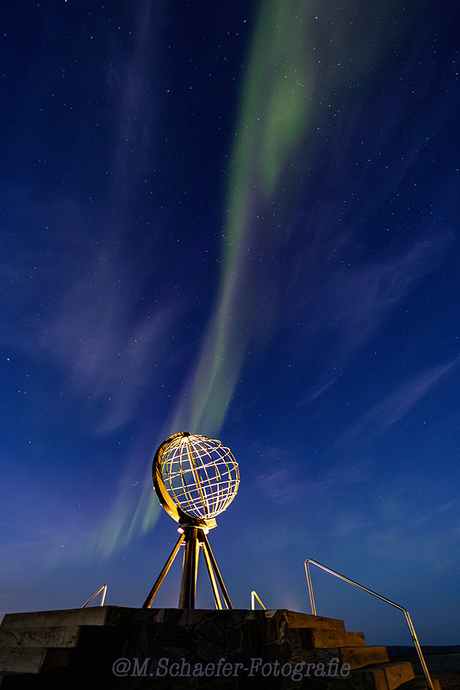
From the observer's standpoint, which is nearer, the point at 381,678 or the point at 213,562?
the point at 381,678

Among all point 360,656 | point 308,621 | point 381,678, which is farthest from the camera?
point 308,621

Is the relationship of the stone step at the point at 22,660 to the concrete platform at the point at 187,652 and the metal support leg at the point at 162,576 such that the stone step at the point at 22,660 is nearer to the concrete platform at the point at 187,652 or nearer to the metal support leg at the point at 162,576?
the concrete platform at the point at 187,652

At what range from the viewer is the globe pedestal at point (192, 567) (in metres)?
7.67

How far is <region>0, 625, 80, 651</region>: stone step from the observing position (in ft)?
15.9

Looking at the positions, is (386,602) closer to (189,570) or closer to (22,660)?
(189,570)

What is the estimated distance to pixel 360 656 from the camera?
503cm

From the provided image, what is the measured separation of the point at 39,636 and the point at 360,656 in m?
4.48

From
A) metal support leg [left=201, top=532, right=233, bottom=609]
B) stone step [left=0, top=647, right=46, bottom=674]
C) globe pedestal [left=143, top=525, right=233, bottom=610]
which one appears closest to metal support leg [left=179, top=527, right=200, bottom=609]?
globe pedestal [left=143, top=525, right=233, bottom=610]

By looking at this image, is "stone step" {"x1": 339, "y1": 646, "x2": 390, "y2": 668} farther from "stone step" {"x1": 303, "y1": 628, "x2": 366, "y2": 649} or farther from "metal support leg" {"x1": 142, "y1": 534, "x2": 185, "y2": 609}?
"metal support leg" {"x1": 142, "y1": 534, "x2": 185, "y2": 609}

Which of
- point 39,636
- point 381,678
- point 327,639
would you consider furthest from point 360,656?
point 39,636

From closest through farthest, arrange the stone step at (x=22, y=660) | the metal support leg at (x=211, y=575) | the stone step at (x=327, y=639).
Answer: the stone step at (x=22, y=660) < the stone step at (x=327, y=639) < the metal support leg at (x=211, y=575)

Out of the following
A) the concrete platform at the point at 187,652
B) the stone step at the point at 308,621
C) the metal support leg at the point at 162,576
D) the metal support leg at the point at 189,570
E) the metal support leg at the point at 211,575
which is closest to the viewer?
the concrete platform at the point at 187,652

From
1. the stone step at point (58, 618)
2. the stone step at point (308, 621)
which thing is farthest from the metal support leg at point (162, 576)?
the stone step at point (308, 621)

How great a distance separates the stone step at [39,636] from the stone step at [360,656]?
3.51m
